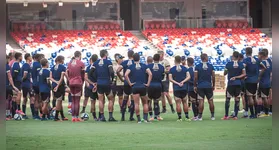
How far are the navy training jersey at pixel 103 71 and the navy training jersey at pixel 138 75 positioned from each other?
0.79m

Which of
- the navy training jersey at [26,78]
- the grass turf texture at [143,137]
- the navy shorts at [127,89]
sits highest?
the navy training jersey at [26,78]

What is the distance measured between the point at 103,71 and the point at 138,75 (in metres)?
1.16

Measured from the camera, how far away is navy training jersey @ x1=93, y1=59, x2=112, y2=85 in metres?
16.0

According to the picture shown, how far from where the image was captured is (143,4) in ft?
177

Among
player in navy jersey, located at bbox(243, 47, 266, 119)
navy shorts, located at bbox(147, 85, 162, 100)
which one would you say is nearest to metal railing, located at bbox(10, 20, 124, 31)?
navy shorts, located at bbox(147, 85, 162, 100)

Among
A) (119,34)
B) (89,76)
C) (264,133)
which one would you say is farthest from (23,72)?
(119,34)

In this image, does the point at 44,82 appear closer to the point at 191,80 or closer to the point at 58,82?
the point at 58,82

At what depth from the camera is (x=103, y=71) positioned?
52.5 feet

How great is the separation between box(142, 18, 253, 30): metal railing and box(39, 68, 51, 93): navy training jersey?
35.9 m

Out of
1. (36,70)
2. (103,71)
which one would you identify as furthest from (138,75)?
(36,70)

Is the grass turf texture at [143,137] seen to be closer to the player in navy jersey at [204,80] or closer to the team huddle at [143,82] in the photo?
the team huddle at [143,82]

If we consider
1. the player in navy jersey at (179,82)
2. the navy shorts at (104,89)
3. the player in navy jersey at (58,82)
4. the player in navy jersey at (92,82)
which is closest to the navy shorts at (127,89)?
the navy shorts at (104,89)

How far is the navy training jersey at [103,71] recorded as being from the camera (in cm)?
1596

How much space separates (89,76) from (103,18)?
119 ft
